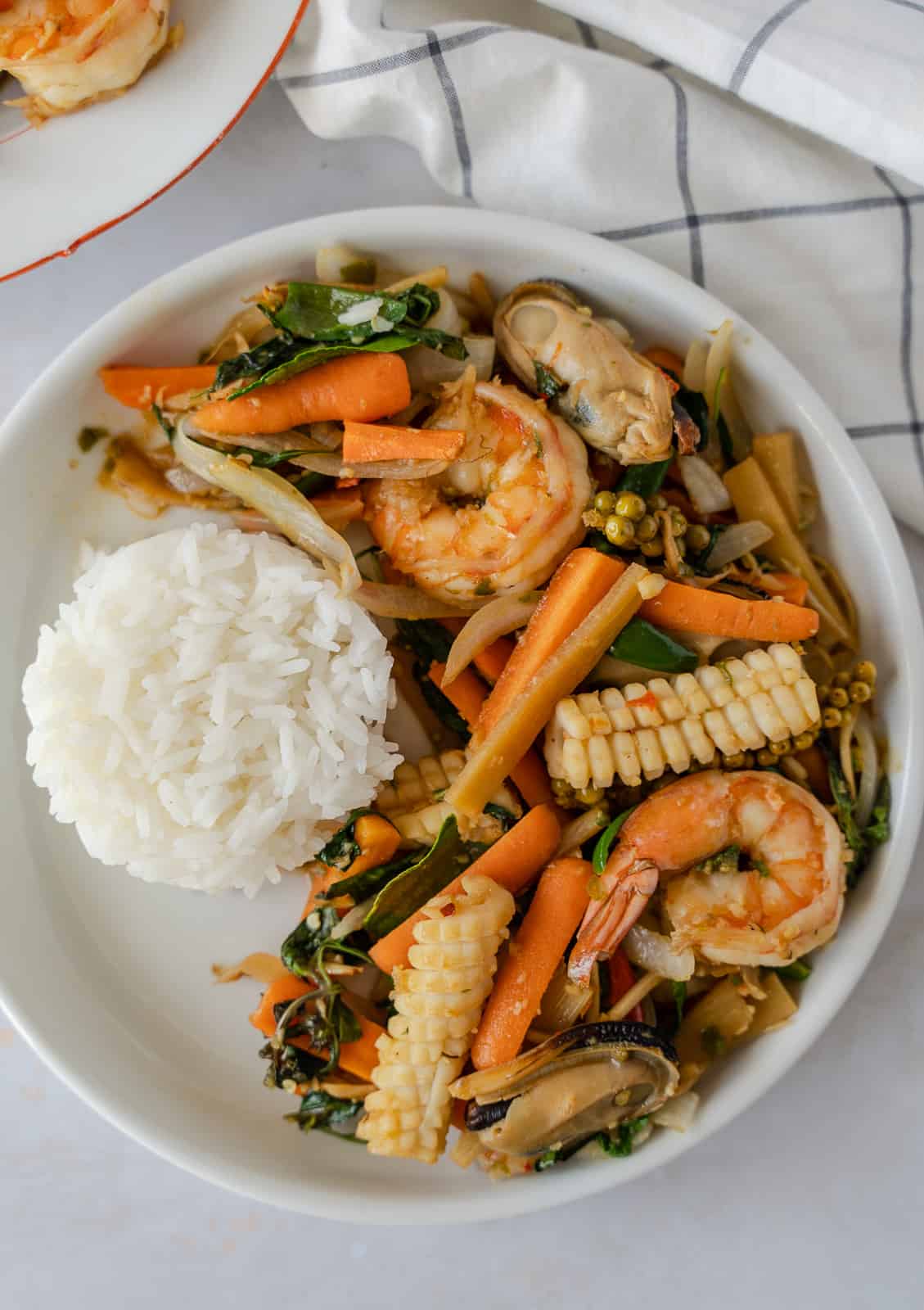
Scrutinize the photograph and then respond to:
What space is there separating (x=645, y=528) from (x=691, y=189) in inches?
32.6

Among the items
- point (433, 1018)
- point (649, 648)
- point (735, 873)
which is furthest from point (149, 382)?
point (735, 873)

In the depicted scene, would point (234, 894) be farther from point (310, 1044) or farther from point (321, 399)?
point (321, 399)

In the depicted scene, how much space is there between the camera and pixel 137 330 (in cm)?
239

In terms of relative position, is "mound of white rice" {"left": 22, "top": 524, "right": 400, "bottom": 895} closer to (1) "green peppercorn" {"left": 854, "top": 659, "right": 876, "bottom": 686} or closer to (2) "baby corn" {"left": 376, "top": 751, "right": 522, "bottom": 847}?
(2) "baby corn" {"left": 376, "top": 751, "right": 522, "bottom": 847}

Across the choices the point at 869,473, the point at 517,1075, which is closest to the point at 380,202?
the point at 869,473

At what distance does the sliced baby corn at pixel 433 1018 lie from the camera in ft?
7.23

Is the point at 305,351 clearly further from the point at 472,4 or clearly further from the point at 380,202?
the point at 472,4

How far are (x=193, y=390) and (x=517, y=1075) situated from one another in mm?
1714

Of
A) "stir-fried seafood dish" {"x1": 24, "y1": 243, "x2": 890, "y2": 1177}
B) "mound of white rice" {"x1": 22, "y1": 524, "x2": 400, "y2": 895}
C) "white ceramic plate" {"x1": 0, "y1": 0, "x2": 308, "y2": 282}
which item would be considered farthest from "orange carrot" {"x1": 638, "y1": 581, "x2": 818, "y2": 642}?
"white ceramic plate" {"x1": 0, "y1": 0, "x2": 308, "y2": 282}

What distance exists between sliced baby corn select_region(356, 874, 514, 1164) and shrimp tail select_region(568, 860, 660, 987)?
19cm

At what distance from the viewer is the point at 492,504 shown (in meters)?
2.29

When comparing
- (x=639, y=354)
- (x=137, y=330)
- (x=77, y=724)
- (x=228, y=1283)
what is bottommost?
(x=228, y=1283)

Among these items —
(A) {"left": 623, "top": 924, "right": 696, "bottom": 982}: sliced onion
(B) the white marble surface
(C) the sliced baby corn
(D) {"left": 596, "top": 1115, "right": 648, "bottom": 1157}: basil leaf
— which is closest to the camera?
(C) the sliced baby corn

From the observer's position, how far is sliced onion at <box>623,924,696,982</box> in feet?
7.57
